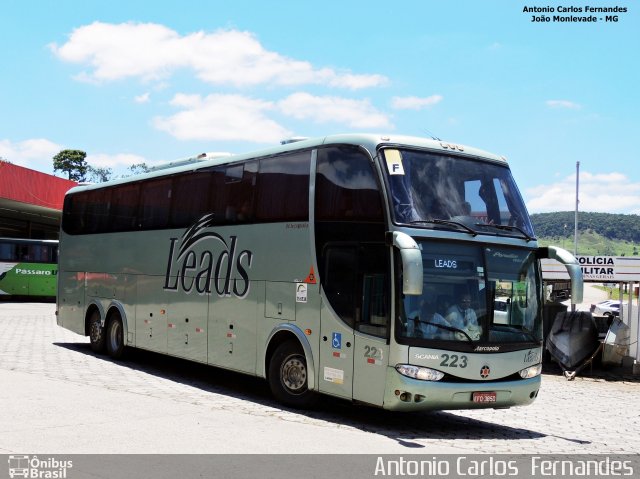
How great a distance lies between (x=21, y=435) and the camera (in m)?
8.16

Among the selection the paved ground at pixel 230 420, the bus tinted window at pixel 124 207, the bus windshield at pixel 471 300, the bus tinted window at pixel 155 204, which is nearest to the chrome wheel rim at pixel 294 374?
the paved ground at pixel 230 420

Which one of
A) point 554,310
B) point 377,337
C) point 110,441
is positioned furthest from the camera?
point 554,310

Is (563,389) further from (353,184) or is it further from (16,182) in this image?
(16,182)

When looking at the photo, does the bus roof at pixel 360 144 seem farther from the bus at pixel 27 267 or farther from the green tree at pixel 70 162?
the green tree at pixel 70 162

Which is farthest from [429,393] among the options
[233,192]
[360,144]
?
[233,192]

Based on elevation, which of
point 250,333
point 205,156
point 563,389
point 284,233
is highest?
point 205,156

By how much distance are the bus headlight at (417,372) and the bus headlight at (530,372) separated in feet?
4.76

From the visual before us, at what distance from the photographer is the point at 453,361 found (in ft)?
31.4

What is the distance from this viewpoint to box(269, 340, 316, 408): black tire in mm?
11062

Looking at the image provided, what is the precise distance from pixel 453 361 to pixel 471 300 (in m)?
0.79

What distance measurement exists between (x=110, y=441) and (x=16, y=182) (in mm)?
37557

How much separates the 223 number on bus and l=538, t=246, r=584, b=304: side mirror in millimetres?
1903

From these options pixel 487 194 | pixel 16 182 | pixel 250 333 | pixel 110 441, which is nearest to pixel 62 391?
pixel 250 333

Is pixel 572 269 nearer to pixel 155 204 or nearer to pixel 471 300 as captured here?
pixel 471 300
